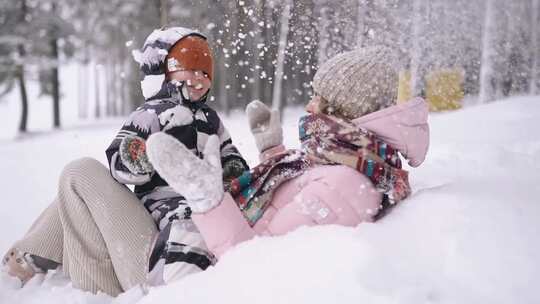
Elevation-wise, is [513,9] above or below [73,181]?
above

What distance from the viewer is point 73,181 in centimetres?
226

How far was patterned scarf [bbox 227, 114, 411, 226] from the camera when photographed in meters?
1.83

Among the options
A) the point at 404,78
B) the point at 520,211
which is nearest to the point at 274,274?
the point at 520,211

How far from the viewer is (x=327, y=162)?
6.25 ft

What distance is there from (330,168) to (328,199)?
0.14m

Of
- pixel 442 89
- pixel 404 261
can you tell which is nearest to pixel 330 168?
pixel 404 261

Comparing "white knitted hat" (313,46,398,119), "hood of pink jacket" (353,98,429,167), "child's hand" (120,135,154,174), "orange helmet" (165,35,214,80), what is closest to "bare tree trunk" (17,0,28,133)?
"orange helmet" (165,35,214,80)

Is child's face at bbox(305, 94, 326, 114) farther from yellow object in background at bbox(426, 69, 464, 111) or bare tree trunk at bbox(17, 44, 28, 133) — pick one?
bare tree trunk at bbox(17, 44, 28, 133)

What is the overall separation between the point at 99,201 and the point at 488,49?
35.2 feet

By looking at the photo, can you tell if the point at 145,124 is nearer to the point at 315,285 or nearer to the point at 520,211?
the point at 315,285

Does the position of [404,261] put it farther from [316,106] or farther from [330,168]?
[316,106]

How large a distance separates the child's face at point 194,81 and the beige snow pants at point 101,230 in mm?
603

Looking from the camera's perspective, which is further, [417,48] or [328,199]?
[417,48]

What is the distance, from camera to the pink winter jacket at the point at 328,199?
176 centimetres
